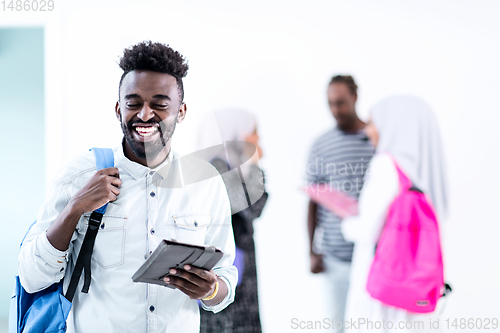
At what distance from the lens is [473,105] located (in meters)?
1.75

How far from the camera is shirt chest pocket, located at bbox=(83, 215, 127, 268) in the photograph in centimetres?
97

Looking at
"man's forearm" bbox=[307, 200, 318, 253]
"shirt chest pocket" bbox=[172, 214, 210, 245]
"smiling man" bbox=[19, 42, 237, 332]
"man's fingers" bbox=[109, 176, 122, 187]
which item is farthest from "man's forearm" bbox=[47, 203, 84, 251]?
"man's forearm" bbox=[307, 200, 318, 253]

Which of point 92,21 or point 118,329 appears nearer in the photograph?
point 118,329

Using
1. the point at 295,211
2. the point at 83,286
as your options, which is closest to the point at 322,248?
the point at 295,211

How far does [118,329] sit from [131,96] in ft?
2.18

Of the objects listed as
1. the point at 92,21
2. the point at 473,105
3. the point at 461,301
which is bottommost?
the point at 461,301

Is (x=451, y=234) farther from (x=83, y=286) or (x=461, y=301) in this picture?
(x=83, y=286)

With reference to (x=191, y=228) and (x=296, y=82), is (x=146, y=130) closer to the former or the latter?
(x=191, y=228)

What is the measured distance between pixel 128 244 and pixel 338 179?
1.05m

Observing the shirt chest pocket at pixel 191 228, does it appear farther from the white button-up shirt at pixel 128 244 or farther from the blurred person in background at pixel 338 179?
the blurred person in background at pixel 338 179

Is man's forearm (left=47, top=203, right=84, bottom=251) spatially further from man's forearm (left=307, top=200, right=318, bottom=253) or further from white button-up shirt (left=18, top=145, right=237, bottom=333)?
man's forearm (left=307, top=200, right=318, bottom=253)

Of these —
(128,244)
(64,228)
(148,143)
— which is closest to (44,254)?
(64,228)

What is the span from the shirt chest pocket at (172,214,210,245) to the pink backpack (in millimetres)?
903

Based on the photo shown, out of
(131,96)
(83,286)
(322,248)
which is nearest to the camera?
(83,286)
